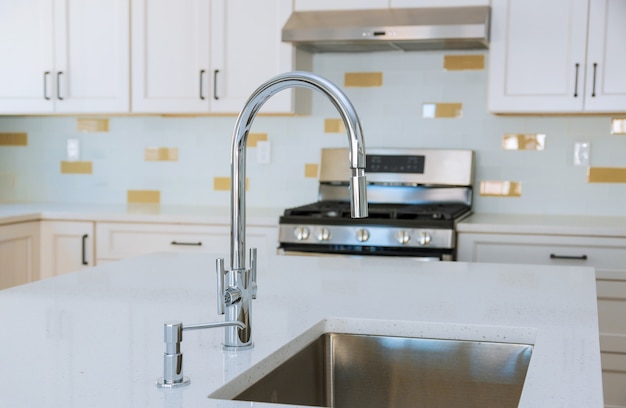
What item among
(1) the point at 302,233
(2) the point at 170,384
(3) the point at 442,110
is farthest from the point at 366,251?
(2) the point at 170,384

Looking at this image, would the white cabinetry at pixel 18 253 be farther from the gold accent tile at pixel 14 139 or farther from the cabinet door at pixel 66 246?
the gold accent tile at pixel 14 139

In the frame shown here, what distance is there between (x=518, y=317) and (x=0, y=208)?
3.23 meters

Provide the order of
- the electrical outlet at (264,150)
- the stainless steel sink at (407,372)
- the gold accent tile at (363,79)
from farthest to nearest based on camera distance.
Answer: the electrical outlet at (264,150) < the gold accent tile at (363,79) < the stainless steel sink at (407,372)

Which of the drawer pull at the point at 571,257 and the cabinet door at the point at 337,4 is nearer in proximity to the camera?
the drawer pull at the point at 571,257

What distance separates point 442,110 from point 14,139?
239cm

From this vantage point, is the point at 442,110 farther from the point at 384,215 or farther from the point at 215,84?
the point at 215,84

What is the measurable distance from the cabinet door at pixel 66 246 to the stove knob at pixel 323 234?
112cm

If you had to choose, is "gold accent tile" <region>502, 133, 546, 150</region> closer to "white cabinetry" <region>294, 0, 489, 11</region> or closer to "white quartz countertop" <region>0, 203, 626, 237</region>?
"white quartz countertop" <region>0, 203, 626, 237</region>

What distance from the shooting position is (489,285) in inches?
78.2

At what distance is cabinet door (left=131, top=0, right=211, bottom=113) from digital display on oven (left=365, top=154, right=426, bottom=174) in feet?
2.79

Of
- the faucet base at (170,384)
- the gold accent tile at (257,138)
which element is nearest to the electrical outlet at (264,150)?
the gold accent tile at (257,138)

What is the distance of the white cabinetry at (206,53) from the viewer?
3932 millimetres

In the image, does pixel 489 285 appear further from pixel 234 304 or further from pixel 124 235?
pixel 124 235

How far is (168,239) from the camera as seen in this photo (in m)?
3.89
